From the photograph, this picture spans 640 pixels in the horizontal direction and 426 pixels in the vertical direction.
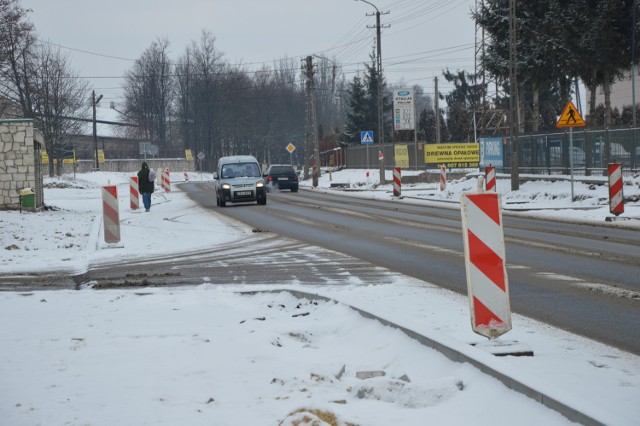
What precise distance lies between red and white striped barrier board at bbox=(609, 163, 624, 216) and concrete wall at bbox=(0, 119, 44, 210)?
1679cm

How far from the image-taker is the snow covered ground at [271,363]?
516 centimetres

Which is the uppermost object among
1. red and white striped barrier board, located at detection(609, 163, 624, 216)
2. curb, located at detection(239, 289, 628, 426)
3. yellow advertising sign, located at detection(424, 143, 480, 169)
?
yellow advertising sign, located at detection(424, 143, 480, 169)

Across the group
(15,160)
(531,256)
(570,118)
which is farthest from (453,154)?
(531,256)

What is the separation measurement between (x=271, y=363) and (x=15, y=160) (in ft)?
77.5

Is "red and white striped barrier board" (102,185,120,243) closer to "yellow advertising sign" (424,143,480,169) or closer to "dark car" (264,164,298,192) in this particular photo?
"dark car" (264,164,298,192)

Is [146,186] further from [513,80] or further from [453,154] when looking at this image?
[453,154]

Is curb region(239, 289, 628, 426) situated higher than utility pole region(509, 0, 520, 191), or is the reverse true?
utility pole region(509, 0, 520, 191)

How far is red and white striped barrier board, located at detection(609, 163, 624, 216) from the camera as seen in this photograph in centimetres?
2234

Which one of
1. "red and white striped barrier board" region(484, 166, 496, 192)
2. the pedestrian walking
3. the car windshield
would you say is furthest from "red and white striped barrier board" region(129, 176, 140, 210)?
"red and white striped barrier board" region(484, 166, 496, 192)

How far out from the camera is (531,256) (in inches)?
565

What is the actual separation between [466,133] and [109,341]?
79.2m

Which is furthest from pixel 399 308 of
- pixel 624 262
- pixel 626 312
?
pixel 624 262

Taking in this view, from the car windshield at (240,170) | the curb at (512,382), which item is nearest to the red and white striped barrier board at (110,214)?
the curb at (512,382)

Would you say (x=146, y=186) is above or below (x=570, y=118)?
below
